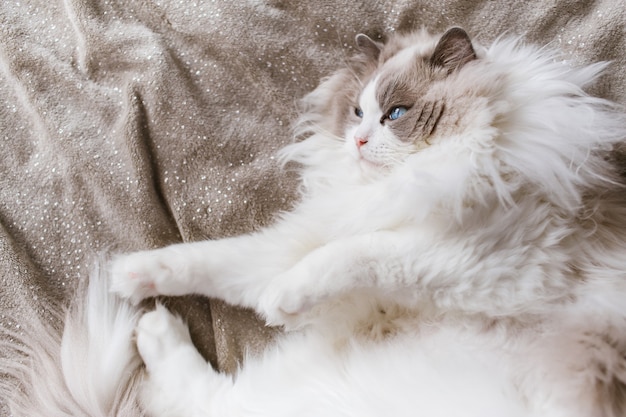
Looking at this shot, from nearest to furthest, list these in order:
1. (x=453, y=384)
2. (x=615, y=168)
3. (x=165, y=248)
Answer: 1. (x=453, y=384)
2. (x=615, y=168)
3. (x=165, y=248)

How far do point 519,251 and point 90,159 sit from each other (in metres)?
1.04

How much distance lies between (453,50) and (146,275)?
0.87 meters

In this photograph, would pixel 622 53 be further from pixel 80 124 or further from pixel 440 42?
pixel 80 124

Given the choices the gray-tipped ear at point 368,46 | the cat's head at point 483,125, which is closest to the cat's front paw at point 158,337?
the cat's head at point 483,125

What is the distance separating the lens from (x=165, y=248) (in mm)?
1315

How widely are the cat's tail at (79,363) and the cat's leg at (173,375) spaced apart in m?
0.03

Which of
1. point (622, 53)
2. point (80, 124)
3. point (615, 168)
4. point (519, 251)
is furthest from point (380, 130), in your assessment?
point (80, 124)

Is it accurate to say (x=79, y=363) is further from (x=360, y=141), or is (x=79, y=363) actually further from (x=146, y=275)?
(x=360, y=141)

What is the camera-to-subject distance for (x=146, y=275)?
4.17 ft

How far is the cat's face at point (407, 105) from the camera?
1214 mm

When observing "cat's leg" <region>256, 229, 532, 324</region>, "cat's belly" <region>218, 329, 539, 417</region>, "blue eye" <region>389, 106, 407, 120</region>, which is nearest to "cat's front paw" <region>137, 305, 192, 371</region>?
"cat's belly" <region>218, 329, 539, 417</region>

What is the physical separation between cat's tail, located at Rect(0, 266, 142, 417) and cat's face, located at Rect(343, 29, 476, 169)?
2.28 ft

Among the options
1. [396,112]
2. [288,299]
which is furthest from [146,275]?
[396,112]

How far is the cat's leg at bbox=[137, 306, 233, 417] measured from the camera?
1251 mm
